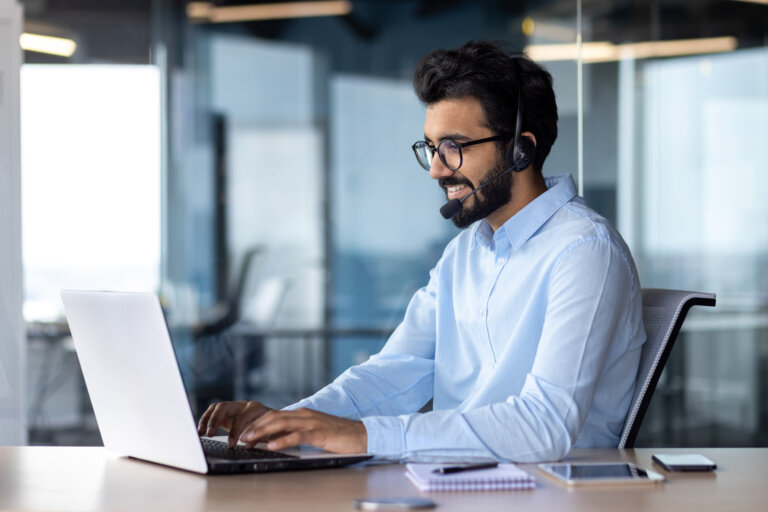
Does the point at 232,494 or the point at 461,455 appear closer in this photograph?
the point at 232,494

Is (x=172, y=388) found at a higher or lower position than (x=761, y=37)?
lower

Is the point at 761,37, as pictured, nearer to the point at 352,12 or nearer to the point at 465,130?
the point at 352,12

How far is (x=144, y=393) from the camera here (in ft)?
4.54

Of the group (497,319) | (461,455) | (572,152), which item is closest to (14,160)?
(572,152)

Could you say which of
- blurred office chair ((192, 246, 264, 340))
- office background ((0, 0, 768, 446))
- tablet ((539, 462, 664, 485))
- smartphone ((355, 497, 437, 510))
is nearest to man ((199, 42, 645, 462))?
tablet ((539, 462, 664, 485))

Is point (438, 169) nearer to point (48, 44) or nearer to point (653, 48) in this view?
point (48, 44)

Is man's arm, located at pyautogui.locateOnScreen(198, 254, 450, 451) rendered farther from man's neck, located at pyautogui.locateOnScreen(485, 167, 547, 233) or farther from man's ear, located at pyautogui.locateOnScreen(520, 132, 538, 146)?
man's ear, located at pyautogui.locateOnScreen(520, 132, 538, 146)

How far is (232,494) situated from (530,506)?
1.26ft

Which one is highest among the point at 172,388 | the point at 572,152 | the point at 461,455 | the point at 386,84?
the point at 386,84

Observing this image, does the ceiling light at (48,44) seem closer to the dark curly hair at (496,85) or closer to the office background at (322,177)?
the office background at (322,177)

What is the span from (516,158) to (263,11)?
248cm

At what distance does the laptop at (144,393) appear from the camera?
51.3 inches

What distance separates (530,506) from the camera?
3.89 feet

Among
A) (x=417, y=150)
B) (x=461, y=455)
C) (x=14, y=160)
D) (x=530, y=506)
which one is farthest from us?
(x=14, y=160)
